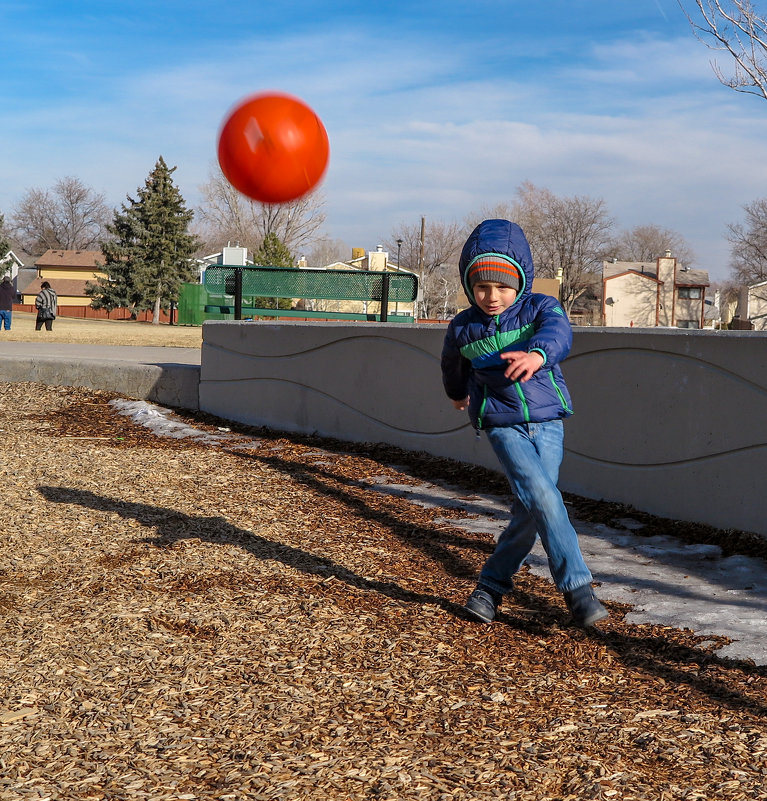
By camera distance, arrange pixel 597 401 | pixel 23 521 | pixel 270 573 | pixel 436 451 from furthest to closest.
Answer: pixel 436 451 → pixel 597 401 → pixel 23 521 → pixel 270 573

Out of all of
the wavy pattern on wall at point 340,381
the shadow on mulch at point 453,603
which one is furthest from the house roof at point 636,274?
the shadow on mulch at point 453,603

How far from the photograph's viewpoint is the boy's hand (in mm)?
3545

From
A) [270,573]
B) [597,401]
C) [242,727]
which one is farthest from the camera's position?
[597,401]

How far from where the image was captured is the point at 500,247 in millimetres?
3828

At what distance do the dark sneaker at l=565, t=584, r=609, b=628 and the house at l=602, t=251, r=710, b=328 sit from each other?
74.1 m

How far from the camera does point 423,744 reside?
9.41 feet

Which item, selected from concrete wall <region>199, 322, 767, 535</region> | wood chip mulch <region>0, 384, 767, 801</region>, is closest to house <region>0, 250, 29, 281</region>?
concrete wall <region>199, 322, 767, 535</region>

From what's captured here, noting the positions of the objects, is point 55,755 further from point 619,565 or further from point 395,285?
point 395,285

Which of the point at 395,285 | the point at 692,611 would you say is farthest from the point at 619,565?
the point at 395,285

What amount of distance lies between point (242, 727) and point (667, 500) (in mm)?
3830

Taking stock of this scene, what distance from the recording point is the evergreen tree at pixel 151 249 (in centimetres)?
5297

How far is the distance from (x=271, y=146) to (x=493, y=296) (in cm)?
251

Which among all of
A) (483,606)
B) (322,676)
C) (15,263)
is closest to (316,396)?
(483,606)

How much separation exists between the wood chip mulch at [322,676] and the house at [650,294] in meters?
73.3
